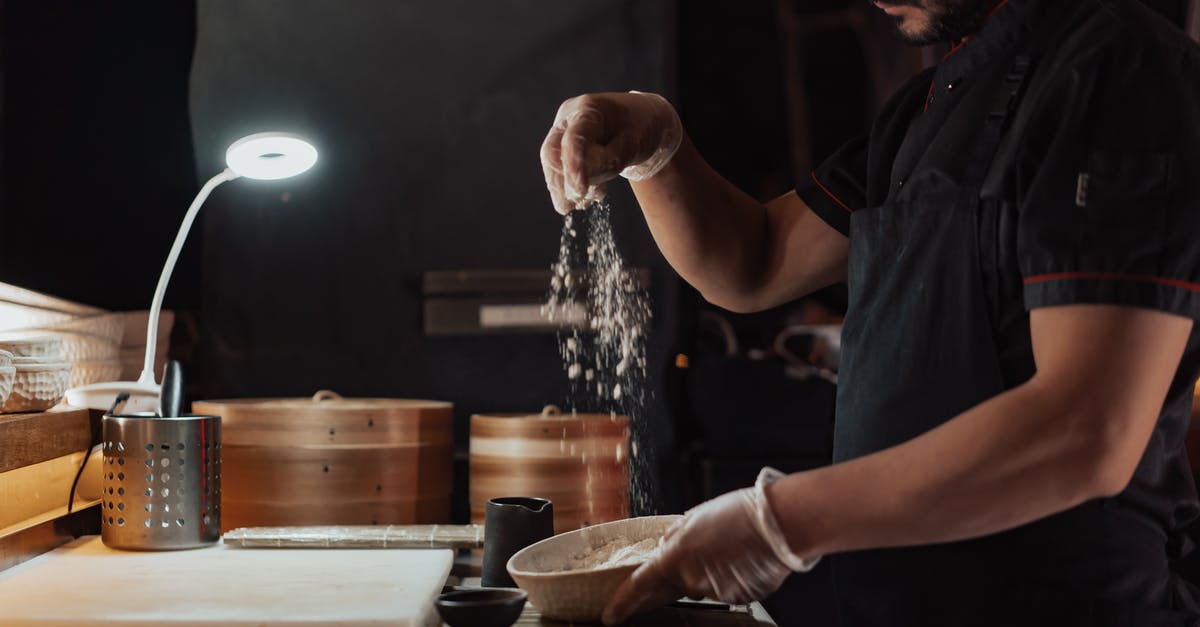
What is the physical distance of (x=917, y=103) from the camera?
1.62 m

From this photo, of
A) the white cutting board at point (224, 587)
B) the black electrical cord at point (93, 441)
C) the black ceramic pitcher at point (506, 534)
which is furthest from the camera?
the black electrical cord at point (93, 441)

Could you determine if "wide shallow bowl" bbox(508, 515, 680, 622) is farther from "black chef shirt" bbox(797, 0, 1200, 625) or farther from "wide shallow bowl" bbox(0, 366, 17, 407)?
"wide shallow bowl" bbox(0, 366, 17, 407)

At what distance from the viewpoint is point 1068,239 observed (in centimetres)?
112

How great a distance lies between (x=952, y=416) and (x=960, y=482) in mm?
196

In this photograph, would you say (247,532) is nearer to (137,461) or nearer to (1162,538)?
(137,461)

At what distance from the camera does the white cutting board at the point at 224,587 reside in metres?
1.33

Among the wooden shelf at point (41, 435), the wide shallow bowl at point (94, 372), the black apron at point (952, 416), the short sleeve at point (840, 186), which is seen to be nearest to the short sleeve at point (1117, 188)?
the black apron at point (952, 416)

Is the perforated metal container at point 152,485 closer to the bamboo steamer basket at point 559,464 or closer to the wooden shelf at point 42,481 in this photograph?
the wooden shelf at point 42,481

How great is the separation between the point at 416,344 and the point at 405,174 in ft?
1.43

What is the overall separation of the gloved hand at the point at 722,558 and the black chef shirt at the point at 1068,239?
0.23 meters

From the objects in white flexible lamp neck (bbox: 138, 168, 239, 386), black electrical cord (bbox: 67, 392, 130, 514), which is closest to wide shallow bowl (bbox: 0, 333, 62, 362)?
black electrical cord (bbox: 67, 392, 130, 514)

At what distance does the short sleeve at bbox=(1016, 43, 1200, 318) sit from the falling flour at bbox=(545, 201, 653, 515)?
158 centimetres

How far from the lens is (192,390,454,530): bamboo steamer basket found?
6.85ft

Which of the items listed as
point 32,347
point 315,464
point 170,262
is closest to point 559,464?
point 315,464
